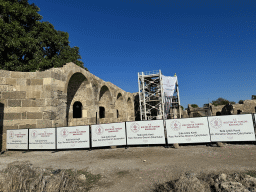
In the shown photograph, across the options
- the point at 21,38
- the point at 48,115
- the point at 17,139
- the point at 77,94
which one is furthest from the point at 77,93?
the point at 17,139

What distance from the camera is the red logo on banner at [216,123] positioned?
23.3 feet

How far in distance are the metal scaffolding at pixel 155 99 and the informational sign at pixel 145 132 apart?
16.4 meters

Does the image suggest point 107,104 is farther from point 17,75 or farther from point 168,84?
point 168,84

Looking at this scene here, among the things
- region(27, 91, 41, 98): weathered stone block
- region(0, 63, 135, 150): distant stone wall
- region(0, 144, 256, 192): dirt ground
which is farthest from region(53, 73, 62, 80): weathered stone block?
region(0, 144, 256, 192): dirt ground

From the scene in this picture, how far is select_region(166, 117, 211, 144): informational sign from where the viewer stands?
7168 millimetres

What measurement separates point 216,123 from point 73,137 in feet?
22.1

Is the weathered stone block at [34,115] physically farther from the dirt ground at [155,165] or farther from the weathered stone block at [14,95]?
the dirt ground at [155,165]

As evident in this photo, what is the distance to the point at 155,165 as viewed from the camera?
4.93 m

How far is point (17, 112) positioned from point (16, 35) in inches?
293

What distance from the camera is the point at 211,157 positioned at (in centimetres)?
543

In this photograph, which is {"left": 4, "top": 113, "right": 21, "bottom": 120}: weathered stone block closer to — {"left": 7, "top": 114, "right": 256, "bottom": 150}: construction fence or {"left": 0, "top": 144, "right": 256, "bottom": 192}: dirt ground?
{"left": 7, "top": 114, "right": 256, "bottom": 150}: construction fence

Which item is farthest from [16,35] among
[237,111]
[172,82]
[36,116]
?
[237,111]

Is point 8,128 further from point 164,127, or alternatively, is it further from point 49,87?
point 164,127

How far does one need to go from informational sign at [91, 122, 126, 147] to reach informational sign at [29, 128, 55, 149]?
82.6 inches
